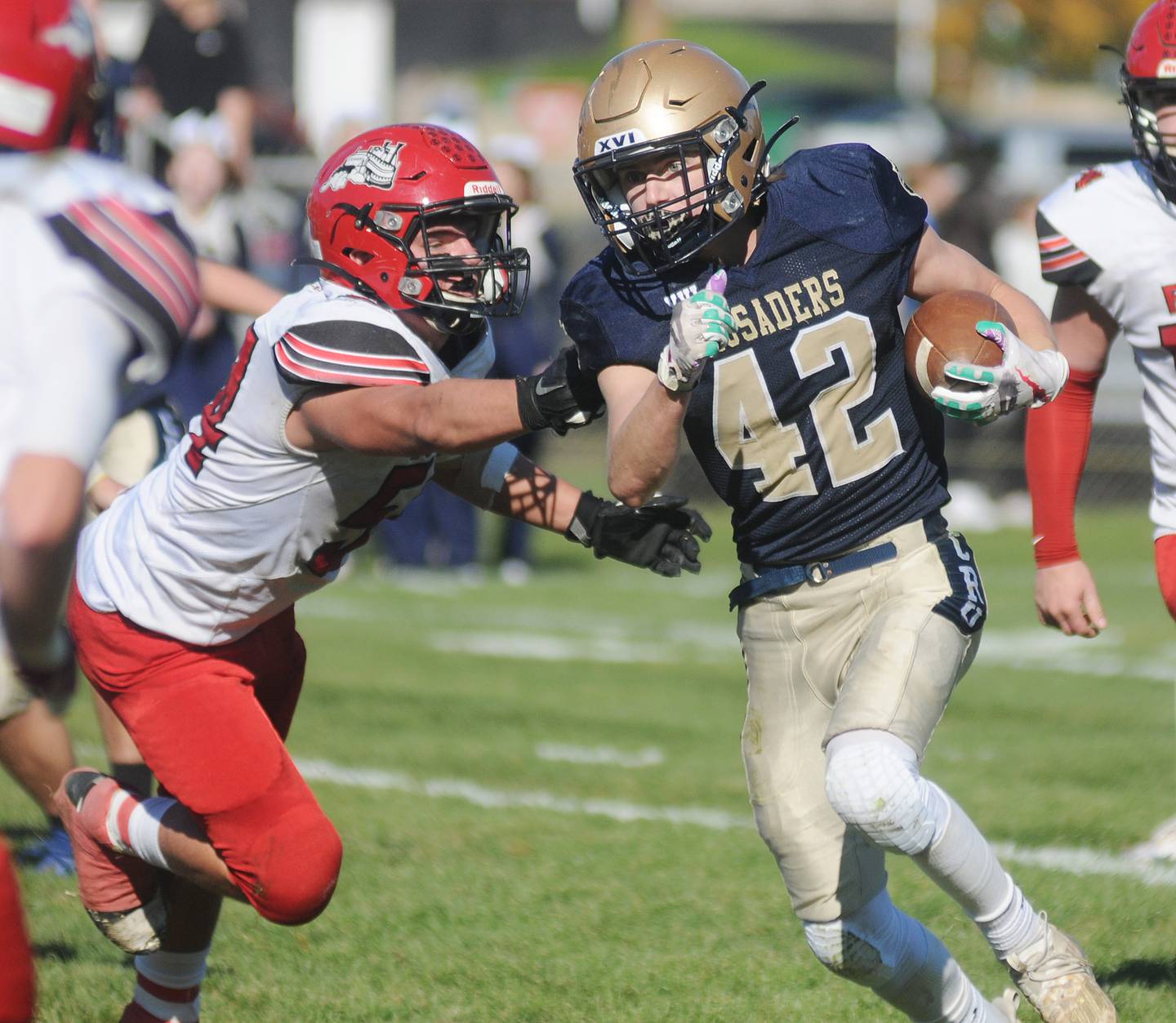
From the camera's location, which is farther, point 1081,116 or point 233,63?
point 1081,116

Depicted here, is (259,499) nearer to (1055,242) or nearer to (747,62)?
(1055,242)

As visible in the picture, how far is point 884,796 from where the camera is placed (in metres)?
2.92

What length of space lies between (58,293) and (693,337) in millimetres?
960

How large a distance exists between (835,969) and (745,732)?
1.56 feet

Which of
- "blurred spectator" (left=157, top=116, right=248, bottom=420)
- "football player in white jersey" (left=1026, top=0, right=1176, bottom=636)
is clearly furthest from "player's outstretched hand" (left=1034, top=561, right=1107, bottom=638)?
"blurred spectator" (left=157, top=116, right=248, bottom=420)

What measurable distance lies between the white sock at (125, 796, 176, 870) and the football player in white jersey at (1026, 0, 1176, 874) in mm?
1916

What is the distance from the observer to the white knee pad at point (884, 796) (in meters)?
2.92

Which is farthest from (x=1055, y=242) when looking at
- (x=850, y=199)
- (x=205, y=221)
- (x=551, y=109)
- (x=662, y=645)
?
(x=551, y=109)

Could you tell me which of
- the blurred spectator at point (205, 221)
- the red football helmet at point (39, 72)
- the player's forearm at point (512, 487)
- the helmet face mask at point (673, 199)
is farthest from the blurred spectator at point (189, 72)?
the red football helmet at point (39, 72)

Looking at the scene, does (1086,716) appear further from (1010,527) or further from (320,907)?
(1010,527)

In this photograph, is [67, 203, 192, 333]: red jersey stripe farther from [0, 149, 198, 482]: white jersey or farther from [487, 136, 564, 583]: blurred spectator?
[487, 136, 564, 583]: blurred spectator

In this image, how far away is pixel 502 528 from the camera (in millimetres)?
9898

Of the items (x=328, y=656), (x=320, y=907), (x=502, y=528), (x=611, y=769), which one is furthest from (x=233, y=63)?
(x=320, y=907)

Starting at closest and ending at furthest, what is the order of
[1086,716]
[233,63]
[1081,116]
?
[1086,716] < [233,63] < [1081,116]
